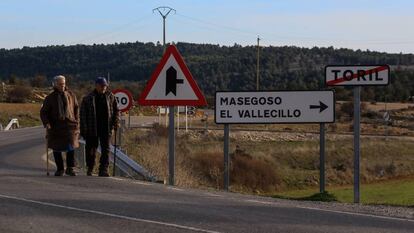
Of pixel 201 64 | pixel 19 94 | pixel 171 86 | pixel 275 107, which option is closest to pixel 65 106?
pixel 171 86

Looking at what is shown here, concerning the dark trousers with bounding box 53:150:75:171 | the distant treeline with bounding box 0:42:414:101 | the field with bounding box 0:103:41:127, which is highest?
the distant treeline with bounding box 0:42:414:101

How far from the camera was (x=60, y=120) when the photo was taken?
46.5ft

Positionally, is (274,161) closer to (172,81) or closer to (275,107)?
(275,107)

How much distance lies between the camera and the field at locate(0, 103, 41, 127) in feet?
221

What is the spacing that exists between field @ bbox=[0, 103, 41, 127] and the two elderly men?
162ft

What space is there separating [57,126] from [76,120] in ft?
1.34

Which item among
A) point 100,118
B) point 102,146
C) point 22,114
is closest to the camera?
point 100,118

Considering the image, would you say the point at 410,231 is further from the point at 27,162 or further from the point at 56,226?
the point at 27,162

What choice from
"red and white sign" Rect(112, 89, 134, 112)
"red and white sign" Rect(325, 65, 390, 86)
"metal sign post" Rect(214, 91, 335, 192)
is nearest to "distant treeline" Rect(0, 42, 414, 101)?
"red and white sign" Rect(112, 89, 134, 112)

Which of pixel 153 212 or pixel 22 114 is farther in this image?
pixel 22 114

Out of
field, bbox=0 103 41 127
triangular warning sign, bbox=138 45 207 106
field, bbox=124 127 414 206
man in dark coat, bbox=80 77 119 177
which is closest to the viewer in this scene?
triangular warning sign, bbox=138 45 207 106

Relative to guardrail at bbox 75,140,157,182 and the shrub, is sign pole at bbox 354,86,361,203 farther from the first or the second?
the shrub

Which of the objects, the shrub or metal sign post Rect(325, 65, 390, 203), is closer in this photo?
metal sign post Rect(325, 65, 390, 203)

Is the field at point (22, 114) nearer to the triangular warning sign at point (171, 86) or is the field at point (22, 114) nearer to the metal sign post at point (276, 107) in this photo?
the metal sign post at point (276, 107)
